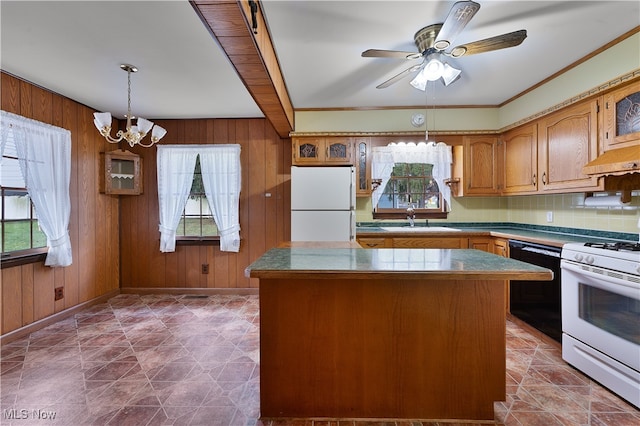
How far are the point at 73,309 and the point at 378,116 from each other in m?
4.31

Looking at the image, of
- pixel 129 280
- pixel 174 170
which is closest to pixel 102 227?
pixel 129 280

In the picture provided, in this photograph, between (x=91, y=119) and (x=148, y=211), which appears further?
(x=148, y=211)

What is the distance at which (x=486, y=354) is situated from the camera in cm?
161

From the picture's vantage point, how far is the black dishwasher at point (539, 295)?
8.07 feet

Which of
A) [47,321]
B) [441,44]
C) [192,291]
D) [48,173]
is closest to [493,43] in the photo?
[441,44]

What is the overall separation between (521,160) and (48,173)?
16.8 feet

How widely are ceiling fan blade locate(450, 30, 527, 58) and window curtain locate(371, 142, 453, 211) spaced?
1.97m

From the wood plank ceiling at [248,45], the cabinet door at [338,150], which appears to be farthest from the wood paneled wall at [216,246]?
the wood plank ceiling at [248,45]

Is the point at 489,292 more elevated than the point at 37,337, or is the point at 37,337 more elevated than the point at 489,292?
the point at 489,292

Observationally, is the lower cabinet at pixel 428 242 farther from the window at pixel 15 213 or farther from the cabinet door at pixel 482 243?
the window at pixel 15 213

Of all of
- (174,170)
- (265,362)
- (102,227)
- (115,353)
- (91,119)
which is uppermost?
(91,119)

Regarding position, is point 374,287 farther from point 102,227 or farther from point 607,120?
point 102,227

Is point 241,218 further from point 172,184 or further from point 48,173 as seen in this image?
point 48,173

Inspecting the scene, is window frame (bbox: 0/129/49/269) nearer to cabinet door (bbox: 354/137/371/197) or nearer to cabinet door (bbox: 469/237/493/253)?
cabinet door (bbox: 354/137/371/197)
